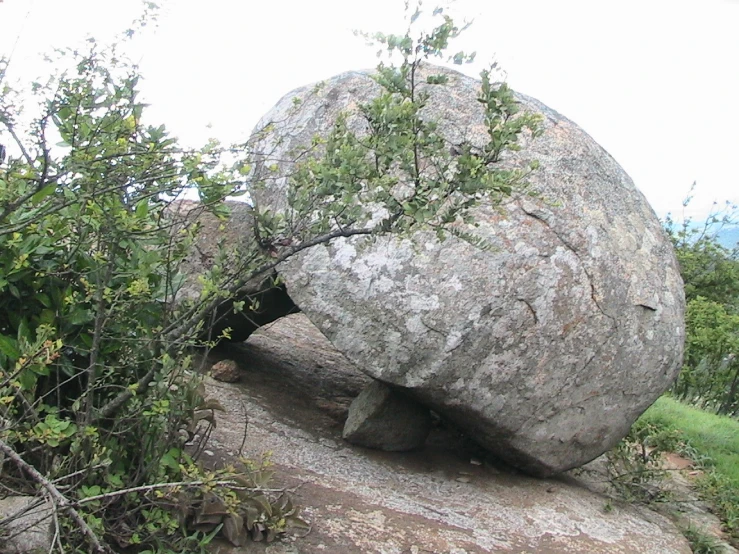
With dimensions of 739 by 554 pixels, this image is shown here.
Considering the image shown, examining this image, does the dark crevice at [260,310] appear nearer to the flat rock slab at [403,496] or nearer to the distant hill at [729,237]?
the flat rock slab at [403,496]

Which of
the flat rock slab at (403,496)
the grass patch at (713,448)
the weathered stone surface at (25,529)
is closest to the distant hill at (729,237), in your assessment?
the grass patch at (713,448)

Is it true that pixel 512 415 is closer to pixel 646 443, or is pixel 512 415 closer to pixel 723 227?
pixel 646 443

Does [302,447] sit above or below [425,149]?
below

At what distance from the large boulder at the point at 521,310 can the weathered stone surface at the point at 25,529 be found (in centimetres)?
183

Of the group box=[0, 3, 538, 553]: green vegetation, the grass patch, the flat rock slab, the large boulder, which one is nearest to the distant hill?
the grass patch

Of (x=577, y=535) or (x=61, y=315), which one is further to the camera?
(x=577, y=535)

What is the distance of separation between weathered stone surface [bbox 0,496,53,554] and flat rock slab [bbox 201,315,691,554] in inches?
27.9

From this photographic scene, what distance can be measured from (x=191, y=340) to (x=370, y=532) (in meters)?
1.26

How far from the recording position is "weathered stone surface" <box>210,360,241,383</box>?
17.5 ft

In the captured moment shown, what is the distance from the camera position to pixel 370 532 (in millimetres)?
3859

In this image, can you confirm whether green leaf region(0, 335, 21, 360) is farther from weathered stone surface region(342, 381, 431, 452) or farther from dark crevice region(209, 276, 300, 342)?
weathered stone surface region(342, 381, 431, 452)

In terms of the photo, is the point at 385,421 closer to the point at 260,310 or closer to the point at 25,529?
the point at 260,310

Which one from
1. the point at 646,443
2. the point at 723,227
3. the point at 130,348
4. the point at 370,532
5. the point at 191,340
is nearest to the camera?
the point at 191,340

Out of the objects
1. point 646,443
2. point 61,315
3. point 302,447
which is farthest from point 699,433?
point 61,315
